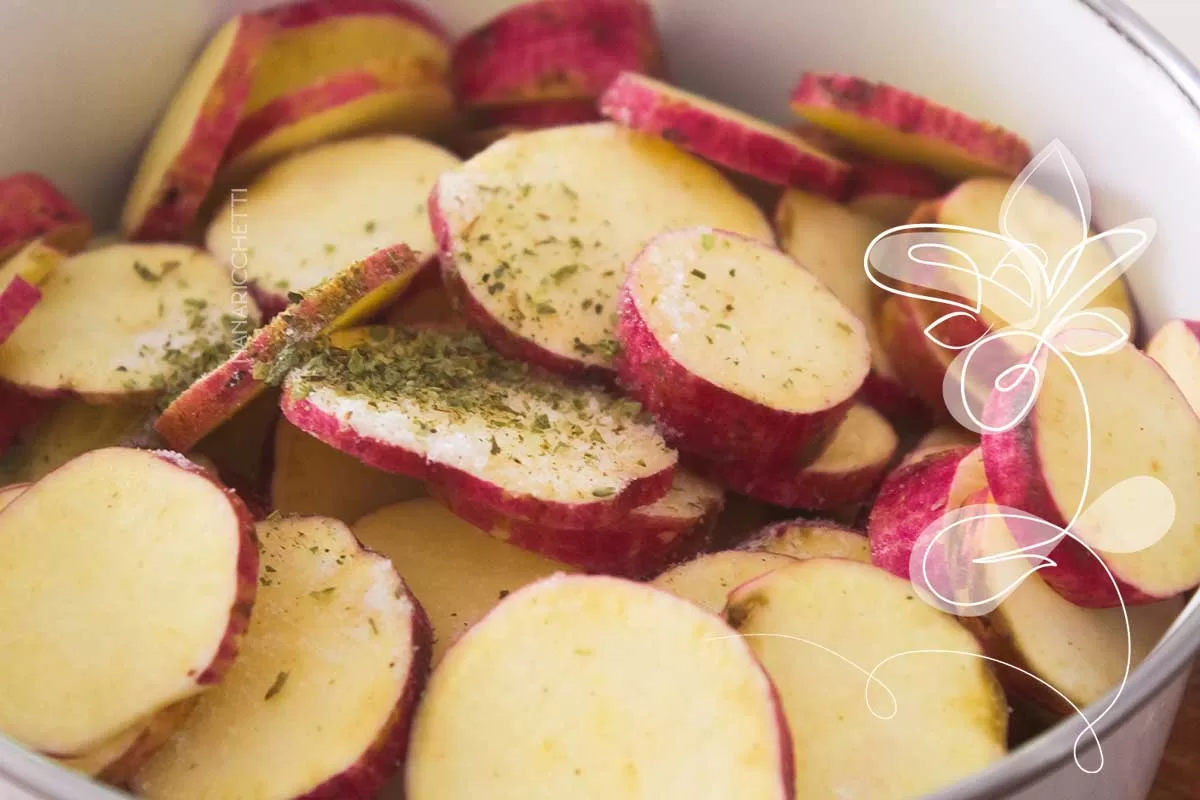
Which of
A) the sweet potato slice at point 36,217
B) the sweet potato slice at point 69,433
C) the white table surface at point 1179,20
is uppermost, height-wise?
the white table surface at point 1179,20

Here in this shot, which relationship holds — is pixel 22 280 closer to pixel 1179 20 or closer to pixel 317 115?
pixel 317 115

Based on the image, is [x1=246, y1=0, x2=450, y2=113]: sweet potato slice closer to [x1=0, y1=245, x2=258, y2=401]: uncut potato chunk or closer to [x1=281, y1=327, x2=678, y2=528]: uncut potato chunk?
[x1=0, y1=245, x2=258, y2=401]: uncut potato chunk

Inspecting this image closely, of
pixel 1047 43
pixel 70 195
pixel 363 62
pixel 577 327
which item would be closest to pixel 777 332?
pixel 577 327

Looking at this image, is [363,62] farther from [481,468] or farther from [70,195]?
[481,468]

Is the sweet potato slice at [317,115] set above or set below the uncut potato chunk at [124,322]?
above

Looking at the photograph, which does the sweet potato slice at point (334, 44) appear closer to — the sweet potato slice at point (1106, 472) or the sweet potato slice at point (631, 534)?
the sweet potato slice at point (631, 534)

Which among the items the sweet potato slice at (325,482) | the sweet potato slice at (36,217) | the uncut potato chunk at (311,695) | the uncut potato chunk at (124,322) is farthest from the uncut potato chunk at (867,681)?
the sweet potato slice at (36,217)

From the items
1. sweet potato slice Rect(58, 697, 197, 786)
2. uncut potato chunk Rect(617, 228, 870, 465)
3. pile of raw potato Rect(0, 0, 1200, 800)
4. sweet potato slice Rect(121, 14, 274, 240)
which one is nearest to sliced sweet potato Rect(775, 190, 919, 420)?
pile of raw potato Rect(0, 0, 1200, 800)
